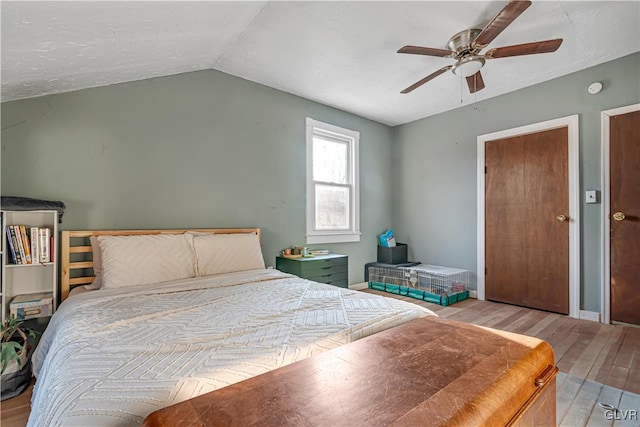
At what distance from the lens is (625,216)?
9.15ft

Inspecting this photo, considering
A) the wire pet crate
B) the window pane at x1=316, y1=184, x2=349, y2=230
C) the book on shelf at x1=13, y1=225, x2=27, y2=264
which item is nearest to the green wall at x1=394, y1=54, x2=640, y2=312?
the wire pet crate

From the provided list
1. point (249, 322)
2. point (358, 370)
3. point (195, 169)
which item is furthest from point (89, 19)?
point (358, 370)

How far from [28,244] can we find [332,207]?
298 centimetres

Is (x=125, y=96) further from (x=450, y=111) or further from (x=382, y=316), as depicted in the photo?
(x=450, y=111)

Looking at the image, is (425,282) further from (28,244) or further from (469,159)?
(28,244)

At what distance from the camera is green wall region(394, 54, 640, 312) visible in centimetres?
295

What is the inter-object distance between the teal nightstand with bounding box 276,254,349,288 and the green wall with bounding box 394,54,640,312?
5.52 ft

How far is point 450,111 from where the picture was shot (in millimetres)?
4133

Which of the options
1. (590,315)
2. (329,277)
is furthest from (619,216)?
(329,277)

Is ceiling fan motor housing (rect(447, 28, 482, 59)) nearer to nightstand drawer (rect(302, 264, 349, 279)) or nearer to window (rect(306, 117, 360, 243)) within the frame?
window (rect(306, 117, 360, 243))

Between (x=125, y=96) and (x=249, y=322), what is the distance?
2270mm

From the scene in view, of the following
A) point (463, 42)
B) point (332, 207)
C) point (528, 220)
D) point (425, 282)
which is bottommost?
point (425, 282)

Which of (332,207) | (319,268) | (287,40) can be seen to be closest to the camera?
(287,40)

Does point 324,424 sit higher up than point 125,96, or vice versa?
point 125,96
